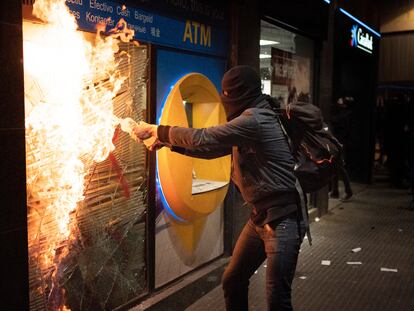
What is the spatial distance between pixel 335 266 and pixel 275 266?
2.97 m

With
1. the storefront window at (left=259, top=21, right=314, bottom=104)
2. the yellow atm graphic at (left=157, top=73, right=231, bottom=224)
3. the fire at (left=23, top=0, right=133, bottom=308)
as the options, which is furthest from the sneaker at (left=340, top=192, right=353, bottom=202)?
the fire at (left=23, top=0, right=133, bottom=308)

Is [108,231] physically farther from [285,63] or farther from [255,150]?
[285,63]

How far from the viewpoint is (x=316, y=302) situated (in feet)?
15.3

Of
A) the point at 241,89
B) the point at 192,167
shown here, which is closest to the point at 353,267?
the point at 192,167

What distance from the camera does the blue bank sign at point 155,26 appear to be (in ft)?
12.0

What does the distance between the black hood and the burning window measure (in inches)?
44.7

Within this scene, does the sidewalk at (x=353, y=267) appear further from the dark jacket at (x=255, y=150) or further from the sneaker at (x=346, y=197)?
the dark jacket at (x=255, y=150)

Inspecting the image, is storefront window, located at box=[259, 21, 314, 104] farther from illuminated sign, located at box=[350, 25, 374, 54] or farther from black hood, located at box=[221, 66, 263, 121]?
black hood, located at box=[221, 66, 263, 121]

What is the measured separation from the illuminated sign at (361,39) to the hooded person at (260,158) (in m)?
7.17

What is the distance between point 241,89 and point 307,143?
574 millimetres

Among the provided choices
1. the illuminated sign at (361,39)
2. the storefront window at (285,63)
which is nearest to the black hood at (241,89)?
the storefront window at (285,63)

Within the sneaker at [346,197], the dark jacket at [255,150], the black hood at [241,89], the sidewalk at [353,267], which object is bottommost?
the sidewalk at [353,267]

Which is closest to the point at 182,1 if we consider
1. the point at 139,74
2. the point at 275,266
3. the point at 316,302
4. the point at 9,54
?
the point at 139,74

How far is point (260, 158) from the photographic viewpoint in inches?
123
